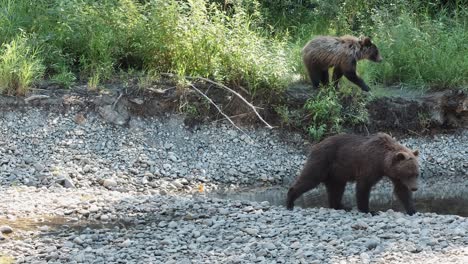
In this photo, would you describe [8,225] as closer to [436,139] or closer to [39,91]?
[39,91]

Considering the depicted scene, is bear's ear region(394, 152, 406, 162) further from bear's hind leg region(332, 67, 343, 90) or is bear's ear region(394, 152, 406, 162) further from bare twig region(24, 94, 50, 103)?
bare twig region(24, 94, 50, 103)

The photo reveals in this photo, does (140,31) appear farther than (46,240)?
Yes

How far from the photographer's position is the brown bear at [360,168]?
32.6 ft

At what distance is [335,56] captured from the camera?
13.5m

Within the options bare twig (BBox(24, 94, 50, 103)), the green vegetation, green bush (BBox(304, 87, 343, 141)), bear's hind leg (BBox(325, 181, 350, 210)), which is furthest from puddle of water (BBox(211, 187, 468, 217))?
bare twig (BBox(24, 94, 50, 103))

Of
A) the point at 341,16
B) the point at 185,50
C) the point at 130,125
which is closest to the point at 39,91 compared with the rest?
the point at 130,125

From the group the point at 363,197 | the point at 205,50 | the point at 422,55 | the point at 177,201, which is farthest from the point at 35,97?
the point at 422,55

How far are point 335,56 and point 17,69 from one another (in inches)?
195

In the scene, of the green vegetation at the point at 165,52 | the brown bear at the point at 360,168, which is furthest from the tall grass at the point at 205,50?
the brown bear at the point at 360,168

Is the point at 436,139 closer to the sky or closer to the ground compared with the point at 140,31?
closer to the ground

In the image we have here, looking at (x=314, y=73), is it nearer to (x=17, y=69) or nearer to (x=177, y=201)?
(x=177, y=201)

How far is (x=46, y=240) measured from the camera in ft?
28.7

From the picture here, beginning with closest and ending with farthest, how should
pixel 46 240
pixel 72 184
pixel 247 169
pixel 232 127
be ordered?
pixel 46 240, pixel 72 184, pixel 247 169, pixel 232 127

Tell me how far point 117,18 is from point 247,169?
136 inches
